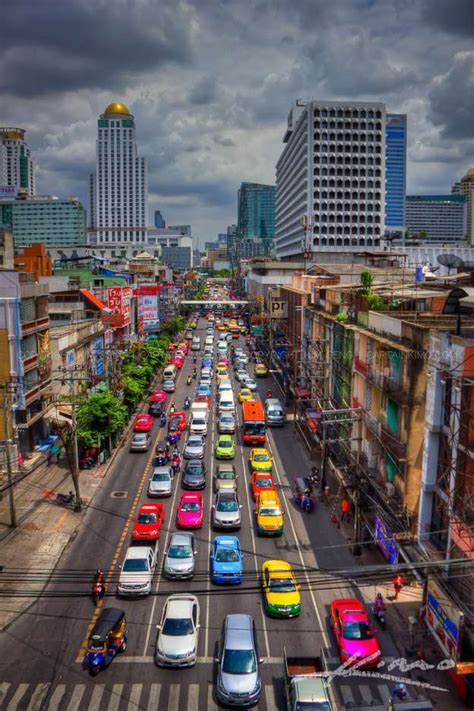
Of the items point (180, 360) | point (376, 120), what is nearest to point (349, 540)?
point (180, 360)

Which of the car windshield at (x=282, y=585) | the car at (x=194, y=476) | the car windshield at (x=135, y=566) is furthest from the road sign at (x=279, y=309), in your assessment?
the car windshield at (x=282, y=585)

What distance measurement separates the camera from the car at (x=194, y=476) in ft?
146

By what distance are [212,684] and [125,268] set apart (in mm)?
140053

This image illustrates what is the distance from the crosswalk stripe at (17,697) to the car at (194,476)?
862 inches

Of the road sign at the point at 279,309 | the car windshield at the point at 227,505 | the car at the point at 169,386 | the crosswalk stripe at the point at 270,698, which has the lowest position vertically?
the crosswalk stripe at the point at 270,698

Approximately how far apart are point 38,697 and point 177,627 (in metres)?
5.57

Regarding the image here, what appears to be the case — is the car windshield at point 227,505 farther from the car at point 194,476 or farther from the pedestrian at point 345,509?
the pedestrian at point 345,509

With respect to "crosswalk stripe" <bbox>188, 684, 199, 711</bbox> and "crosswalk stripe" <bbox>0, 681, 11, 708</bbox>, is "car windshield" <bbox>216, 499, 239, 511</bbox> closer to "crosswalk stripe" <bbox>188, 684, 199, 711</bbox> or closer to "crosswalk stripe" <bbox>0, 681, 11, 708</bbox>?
"crosswalk stripe" <bbox>188, 684, 199, 711</bbox>

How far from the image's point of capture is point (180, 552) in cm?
3238

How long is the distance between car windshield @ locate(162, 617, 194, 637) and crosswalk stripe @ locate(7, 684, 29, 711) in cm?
537

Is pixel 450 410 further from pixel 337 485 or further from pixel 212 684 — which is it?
pixel 337 485

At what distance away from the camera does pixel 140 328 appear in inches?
3999

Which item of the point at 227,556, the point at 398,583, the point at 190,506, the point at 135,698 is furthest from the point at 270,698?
the point at 190,506

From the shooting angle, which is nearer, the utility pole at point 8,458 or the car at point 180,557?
the car at point 180,557
